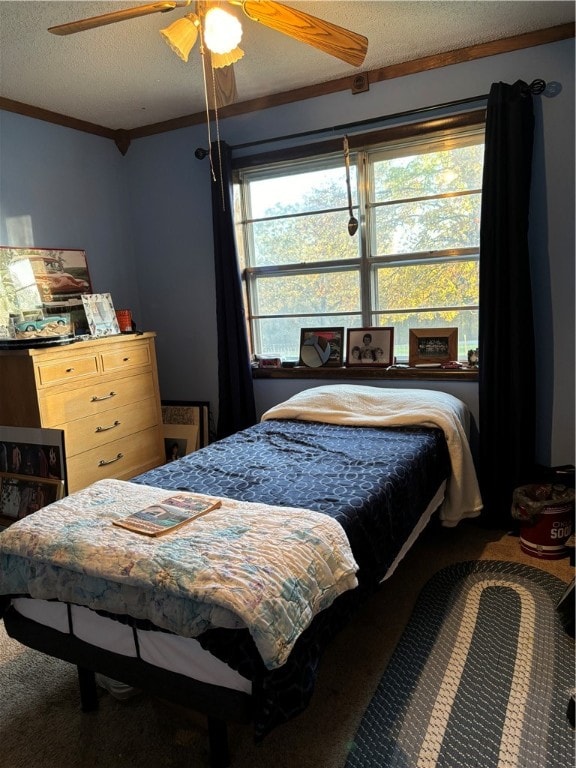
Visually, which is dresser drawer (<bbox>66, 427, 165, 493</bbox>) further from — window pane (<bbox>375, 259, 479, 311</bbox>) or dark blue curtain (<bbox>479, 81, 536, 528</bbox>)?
dark blue curtain (<bbox>479, 81, 536, 528</bbox>)

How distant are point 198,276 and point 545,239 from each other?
2.22m

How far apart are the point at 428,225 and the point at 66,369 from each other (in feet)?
7.30

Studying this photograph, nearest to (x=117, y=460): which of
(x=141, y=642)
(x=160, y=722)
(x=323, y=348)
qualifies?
(x=323, y=348)

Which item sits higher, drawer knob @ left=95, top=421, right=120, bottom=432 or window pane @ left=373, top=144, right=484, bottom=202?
window pane @ left=373, top=144, right=484, bottom=202

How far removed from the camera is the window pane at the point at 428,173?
2.94m

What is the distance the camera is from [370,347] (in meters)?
3.29

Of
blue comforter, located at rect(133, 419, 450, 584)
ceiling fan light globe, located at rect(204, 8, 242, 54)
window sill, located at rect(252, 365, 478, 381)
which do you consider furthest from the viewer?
window sill, located at rect(252, 365, 478, 381)

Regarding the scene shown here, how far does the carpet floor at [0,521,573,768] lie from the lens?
1522mm

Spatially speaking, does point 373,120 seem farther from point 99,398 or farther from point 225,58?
point 99,398

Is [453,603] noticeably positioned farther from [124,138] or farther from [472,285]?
[124,138]

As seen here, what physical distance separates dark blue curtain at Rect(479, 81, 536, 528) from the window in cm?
24

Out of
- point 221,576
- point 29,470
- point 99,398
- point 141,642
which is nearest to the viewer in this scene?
point 221,576

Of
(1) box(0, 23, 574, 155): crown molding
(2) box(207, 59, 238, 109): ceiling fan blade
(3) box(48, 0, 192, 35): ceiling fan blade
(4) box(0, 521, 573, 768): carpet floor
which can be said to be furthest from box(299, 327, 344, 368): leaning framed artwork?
(3) box(48, 0, 192, 35): ceiling fan blade

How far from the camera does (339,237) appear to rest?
3.33m
